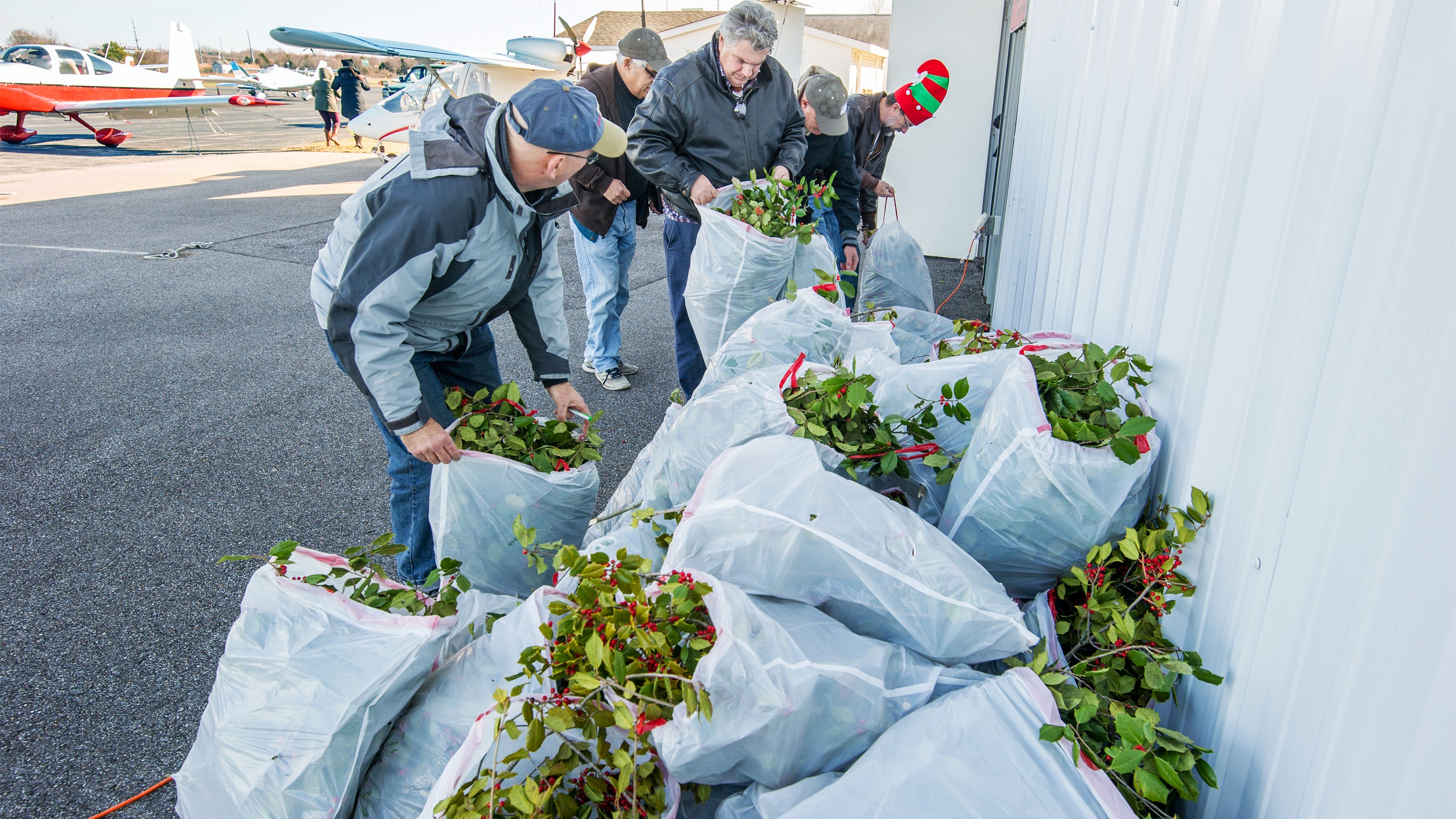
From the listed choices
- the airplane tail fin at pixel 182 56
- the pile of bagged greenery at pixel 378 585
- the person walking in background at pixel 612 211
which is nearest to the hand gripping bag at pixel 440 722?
the pile of bagged greenery at pixel 378 585

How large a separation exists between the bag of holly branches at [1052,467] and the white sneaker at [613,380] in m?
2.55

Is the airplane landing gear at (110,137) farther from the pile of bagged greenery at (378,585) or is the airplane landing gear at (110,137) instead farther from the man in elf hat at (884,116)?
the pile of bagged greenery at (378,585)

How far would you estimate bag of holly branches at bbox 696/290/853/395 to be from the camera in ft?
7.27

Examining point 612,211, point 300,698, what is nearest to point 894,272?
point 612,211

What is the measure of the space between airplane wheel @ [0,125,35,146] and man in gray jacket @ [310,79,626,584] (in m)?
19.0

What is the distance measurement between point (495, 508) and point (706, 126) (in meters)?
1.84

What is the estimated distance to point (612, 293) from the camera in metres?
3.77

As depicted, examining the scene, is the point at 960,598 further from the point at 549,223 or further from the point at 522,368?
the point at 522,368

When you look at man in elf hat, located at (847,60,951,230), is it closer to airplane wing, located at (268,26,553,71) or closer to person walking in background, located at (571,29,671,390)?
person walking in background, located at (571,29,671,390)

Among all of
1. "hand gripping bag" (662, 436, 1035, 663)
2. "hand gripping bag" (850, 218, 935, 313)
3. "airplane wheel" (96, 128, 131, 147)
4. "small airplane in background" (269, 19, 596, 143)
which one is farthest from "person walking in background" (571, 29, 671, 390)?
"airplane wheel" (96, 128, 131, 147)

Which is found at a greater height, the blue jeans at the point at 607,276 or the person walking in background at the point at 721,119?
the person walking in background at the point at 721,119

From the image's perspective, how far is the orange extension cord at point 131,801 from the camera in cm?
165

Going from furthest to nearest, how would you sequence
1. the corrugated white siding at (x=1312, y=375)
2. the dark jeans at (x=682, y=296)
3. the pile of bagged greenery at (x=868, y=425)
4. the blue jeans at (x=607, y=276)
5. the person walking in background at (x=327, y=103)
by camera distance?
the person walking in background at (x=327, y=103) → the blue jeans at (x=607, y=276) → the dark jeans at (x=682, y=296) → the pile of bagged greenery at (x=868, y=425) → the corrugated white siding at (x=1312, y=375)

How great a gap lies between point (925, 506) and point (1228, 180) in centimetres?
82
